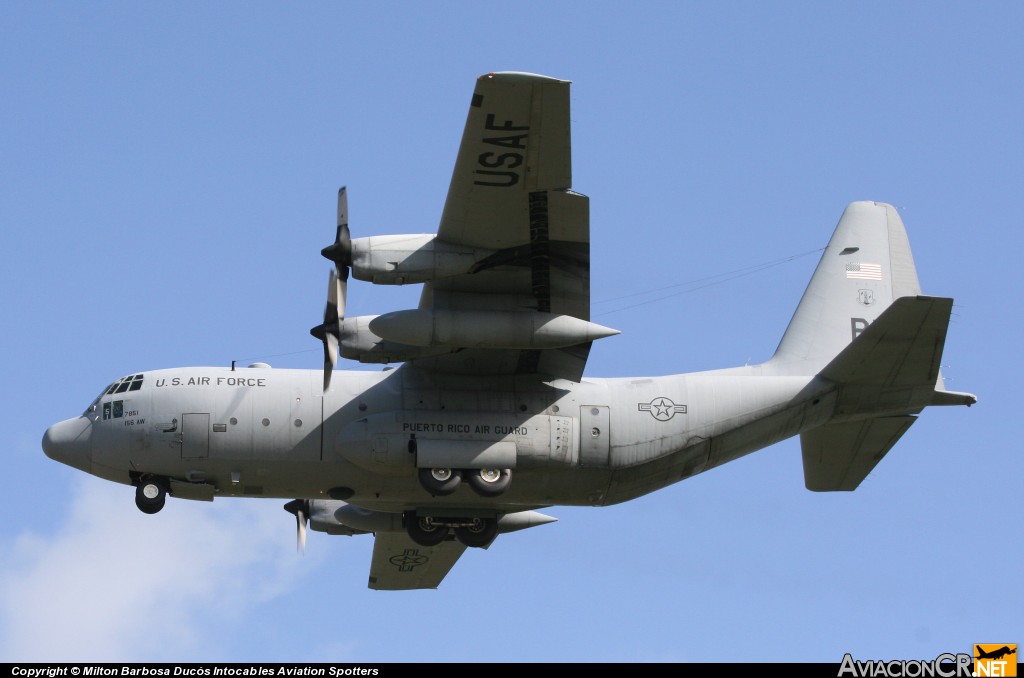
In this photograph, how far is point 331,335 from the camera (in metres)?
20.2

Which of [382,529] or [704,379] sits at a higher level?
[704,379]

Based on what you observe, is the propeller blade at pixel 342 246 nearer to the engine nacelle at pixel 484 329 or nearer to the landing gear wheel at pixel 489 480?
the engine nacelle at pixel 484 329

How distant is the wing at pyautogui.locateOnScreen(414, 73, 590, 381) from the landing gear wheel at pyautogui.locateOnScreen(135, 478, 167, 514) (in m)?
3.98

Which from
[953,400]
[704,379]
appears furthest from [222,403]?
[953,400]

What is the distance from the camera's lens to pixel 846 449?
22.7 metres

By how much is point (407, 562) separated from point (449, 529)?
3.22 metres

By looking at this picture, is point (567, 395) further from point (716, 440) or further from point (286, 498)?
point (286, 498)

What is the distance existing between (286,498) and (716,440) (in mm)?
6171

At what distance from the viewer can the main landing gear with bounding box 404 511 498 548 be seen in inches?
A: 867

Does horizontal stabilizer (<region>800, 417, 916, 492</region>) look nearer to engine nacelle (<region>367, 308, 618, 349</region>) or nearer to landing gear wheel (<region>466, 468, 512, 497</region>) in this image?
engine nacelle (<region>367, 308, 618, 349</region>)

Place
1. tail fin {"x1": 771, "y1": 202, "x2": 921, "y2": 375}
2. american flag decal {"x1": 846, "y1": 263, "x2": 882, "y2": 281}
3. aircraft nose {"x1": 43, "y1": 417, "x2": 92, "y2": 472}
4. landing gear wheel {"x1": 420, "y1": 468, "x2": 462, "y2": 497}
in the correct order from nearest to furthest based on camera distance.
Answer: landing gear wheel {"x1": 420, "y1": 468, "x2": 462, "y2": 497}, aircraft nose {"x1": 43, "y1": 417, "x2": 92, "y2": 472}, tail fin {"x1": 771, "y1": 202, "x2": 921, "y2": 375}, american flag decal {"x1": 846, "y1": 263, "x2": 882, "y2": 281}

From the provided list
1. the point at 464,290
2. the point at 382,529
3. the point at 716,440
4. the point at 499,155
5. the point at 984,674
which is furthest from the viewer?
the point at 382,529

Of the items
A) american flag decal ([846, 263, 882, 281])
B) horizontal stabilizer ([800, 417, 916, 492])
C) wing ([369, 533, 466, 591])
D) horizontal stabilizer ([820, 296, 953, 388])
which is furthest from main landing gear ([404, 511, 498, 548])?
american flag decal ([846, 263, 882, 281])

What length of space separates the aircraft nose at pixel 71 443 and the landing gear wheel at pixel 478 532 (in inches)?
214
